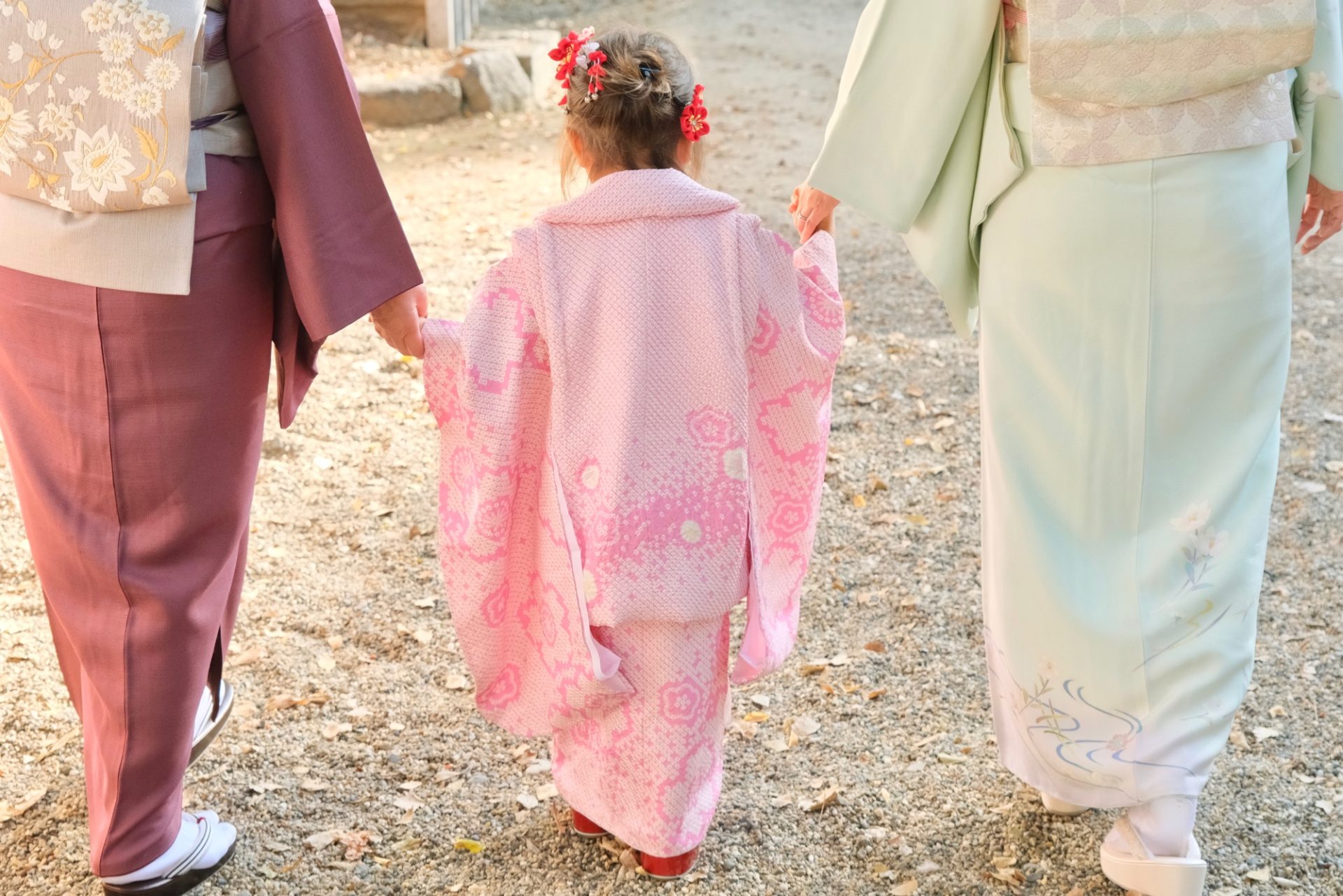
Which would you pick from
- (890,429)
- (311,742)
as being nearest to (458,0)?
(890,429)

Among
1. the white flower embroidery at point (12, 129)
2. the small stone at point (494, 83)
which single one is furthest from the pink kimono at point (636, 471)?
the small stone at point (494, 83)

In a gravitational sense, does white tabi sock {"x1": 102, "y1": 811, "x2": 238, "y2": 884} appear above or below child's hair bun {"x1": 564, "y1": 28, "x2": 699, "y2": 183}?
below

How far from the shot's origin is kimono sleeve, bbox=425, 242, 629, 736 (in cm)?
198

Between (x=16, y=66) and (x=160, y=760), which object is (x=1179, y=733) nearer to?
(x=160, y=760)

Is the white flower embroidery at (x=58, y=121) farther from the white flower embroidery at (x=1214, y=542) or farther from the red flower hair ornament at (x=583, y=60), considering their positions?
the white flower embroidery at (x=1214, y=542)

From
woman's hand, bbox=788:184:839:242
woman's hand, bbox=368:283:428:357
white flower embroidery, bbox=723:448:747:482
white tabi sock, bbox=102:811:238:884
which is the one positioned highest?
woman's hand, bbox=788:184:839:242

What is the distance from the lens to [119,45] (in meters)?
1.70

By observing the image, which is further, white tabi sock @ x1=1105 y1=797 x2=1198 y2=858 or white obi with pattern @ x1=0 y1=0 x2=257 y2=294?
white tabi sock @ x1=1105 y1=797 x2=1198 y2=858

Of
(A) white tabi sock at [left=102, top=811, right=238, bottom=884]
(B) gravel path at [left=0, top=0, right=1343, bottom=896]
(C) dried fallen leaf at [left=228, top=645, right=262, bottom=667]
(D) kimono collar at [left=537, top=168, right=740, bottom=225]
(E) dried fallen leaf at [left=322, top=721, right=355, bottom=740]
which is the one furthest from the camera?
(C) dried fallen leaf at [left=228, top=645, right=262, bottom=667]

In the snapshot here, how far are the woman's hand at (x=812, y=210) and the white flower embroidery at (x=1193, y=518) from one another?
75 centimetres

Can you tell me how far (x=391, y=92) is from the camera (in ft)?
24.4

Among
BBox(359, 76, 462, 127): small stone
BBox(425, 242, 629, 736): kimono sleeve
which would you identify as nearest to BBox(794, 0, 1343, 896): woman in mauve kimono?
BBox(425, 242, 629, 736): kimono sleeve

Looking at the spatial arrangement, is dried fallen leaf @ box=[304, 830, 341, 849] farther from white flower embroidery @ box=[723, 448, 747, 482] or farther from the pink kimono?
white flower embroidery @ box=[723, 448, 747, 482]

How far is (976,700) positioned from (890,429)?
55.4 inches
